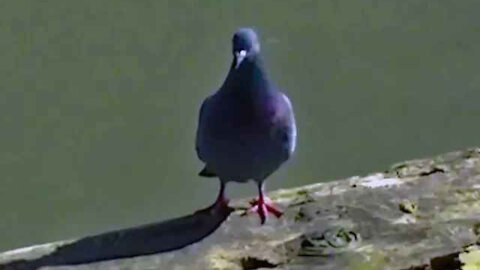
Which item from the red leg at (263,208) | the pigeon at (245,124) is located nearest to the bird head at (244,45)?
the pigeon at (245,124)

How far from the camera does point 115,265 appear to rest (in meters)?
1.51

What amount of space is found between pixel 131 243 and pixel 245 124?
1.35ft

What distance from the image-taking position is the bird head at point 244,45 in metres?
1.81

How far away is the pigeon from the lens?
187 cm

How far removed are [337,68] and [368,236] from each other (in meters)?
2.73

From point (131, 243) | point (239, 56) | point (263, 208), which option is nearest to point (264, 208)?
point (263, 208)

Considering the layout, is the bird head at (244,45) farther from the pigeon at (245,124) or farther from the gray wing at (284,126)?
the gray wing at (284,126)

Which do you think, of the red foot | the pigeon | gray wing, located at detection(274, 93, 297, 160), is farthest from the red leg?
gray wing, located at detection(274, 93, 297, 160)

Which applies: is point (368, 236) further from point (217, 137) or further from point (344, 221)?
point (217, 137)

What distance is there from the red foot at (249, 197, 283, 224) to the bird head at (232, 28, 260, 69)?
26 centimetres

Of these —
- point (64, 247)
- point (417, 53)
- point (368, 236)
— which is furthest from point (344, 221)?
point (417, 53)

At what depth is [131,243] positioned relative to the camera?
62.2 inches

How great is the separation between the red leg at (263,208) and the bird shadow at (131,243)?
49mm

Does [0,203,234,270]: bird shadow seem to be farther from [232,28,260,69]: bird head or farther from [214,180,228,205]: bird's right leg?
[232,28,260,69]: bird head
